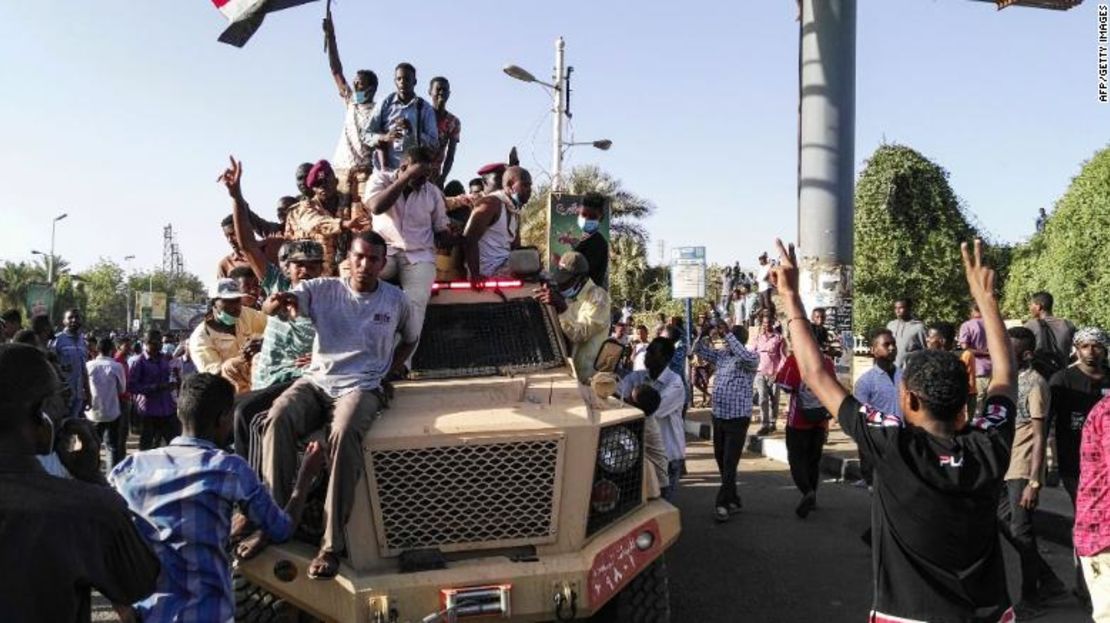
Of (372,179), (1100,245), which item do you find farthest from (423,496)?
(1100,245)

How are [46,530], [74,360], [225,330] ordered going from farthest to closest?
[74,360] < [225,330] < [46,530]

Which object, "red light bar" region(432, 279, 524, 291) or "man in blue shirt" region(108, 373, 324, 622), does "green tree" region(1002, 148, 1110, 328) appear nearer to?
"red light bar" region(432, 279, 524, 291)

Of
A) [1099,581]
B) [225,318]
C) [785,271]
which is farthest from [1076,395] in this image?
[225,318]

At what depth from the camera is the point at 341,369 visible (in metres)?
4.41

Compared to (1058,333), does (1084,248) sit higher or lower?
higher

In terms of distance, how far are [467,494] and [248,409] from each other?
46.9 inches

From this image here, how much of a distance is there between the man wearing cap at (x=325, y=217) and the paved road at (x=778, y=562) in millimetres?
3160

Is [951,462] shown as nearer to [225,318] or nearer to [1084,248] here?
[225,318]

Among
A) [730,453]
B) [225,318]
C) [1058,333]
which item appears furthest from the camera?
[1058,333]

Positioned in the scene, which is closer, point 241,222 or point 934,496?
point 934,496

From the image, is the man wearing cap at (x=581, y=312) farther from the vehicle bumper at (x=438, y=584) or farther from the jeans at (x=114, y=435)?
the jeans at (x=114, y=435)

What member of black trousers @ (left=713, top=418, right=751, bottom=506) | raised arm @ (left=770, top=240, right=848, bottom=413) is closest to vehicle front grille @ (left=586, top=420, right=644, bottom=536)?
raised arm @ (left=770, top=240, right=848, bottom=413)

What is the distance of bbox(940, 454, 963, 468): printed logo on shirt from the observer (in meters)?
2.69

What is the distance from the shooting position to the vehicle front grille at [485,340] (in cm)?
523
